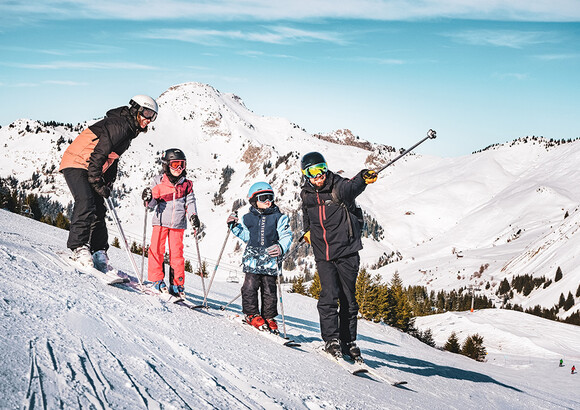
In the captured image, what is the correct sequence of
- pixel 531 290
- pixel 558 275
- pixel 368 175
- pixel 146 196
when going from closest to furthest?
pixel 368 175 < pixel 146 196 < pixel 558 275 < pixel 531 290

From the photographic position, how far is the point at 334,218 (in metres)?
6.70

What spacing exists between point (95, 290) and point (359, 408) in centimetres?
390

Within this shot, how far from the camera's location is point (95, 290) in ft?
21.1

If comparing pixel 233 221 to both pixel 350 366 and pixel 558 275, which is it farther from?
pixel 558 275

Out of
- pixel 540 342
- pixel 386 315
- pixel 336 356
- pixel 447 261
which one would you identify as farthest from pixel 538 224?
pixel 336 356

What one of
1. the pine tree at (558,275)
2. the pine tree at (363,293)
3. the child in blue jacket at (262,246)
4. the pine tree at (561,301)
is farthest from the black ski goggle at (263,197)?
the pine tree at (558,275)

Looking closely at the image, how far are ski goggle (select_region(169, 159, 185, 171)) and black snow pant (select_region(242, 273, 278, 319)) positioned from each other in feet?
7.22

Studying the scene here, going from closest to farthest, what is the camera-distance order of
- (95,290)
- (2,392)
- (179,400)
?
1. (2,392)
2. (179,400)
3. (95,290)

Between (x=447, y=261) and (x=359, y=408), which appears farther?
(x=447, y=261)

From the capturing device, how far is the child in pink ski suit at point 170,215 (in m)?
8.18

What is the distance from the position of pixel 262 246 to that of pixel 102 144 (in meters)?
2.97

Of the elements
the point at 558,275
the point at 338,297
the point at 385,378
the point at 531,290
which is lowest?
the point at 531,290

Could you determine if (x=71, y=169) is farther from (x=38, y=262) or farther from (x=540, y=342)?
(x=540, y=342)

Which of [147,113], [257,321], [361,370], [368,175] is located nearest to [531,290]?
[257,321]
